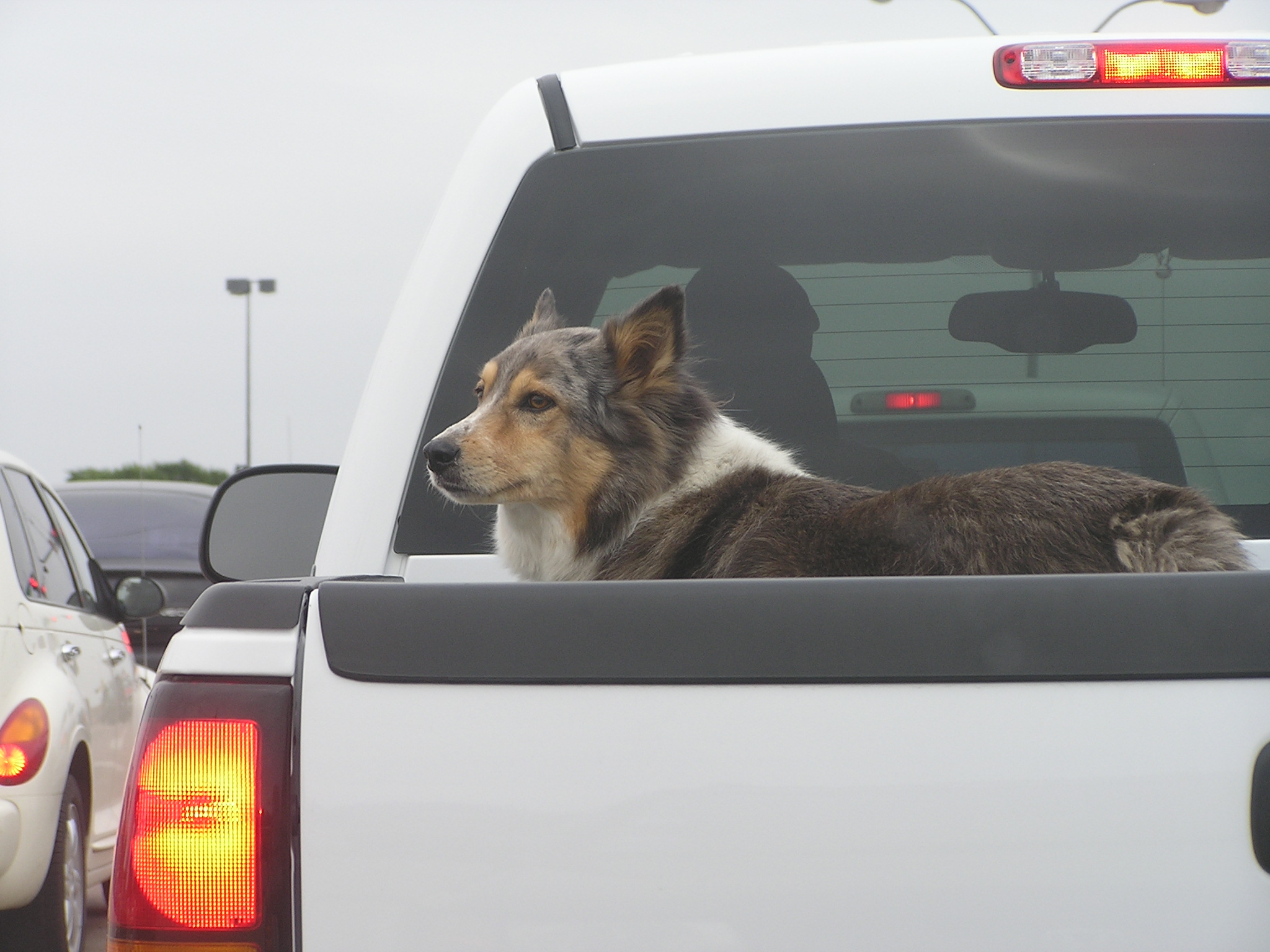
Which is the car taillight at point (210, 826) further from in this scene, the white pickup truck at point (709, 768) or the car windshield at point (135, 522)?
the car windshield at point (135, 522)

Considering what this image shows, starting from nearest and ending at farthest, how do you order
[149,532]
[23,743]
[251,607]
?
[251,607] < [23,743] < [149,532]

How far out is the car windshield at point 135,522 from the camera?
10969 millimetres

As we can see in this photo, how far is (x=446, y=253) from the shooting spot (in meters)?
2.55

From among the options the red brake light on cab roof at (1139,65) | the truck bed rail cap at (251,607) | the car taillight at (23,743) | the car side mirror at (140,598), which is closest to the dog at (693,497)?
the red brake light on cab roof at (1139,65)

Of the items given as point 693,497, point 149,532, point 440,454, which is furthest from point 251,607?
point 149,532

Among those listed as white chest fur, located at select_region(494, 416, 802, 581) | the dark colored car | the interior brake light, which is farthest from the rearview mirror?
the dark colored car

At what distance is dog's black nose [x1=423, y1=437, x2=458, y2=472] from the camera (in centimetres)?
313

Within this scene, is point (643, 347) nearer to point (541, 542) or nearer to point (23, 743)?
point (541, 542)

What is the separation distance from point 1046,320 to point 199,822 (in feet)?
6.97

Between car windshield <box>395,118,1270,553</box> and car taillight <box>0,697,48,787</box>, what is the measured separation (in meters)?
3.27

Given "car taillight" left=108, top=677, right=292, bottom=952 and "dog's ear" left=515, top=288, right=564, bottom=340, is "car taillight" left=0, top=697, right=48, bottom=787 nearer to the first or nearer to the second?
"dog's ear" left=515, top=288, right=564, bottom=340

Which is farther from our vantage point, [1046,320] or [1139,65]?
[1046,320]

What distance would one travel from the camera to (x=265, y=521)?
3.15 m

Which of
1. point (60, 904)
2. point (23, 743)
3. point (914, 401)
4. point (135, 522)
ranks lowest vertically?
point (60, 904)
